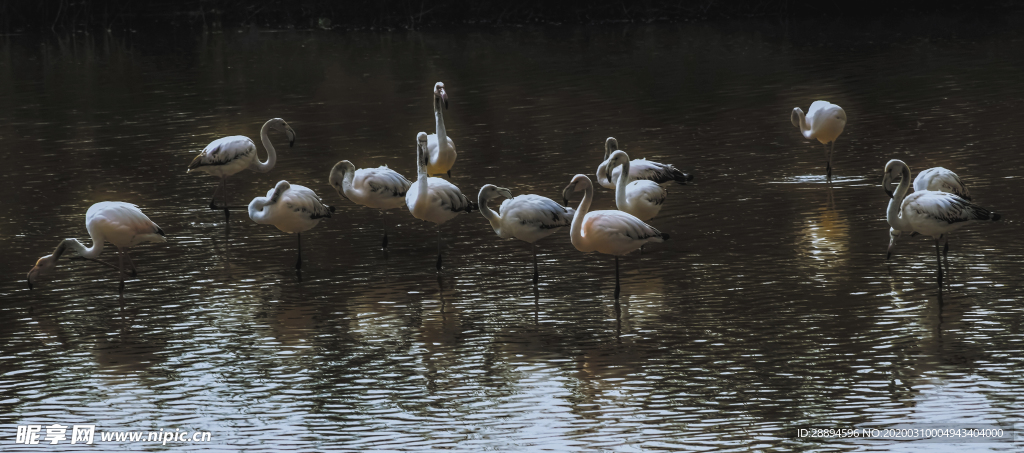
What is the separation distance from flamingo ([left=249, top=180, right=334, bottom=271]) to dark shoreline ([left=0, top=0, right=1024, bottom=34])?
26.1 m

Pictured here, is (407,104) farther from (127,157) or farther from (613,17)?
(613,17)

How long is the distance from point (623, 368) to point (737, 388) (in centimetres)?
79

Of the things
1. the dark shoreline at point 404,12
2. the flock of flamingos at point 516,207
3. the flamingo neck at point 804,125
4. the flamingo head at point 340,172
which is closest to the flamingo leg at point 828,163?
the flamingo neck at point 804,125

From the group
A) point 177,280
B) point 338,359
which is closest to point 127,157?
point 177,280

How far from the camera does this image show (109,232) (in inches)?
364

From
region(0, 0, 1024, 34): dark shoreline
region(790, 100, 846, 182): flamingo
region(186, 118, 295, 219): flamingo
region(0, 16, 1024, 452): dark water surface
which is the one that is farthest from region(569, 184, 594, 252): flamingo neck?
region(0, 0, 1024, 34): dark shoreline

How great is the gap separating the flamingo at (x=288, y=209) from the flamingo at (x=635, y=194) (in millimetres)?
2557

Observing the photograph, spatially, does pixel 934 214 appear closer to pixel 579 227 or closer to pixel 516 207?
pixel 579 227

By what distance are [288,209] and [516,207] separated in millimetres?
2070

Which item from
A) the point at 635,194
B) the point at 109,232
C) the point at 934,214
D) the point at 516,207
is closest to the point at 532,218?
the point at 516,207

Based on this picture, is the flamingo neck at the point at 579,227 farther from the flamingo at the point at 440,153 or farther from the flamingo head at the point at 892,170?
the flamingo at the point at 440,153

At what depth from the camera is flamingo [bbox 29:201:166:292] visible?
9211 millimetres

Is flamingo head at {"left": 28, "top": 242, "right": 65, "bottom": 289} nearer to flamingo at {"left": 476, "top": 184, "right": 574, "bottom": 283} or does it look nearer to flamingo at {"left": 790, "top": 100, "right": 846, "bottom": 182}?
flamingo at {"left": 476, "top": 184, "right": 574, "bottom": 283}

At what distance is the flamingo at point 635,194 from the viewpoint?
9859 mm
